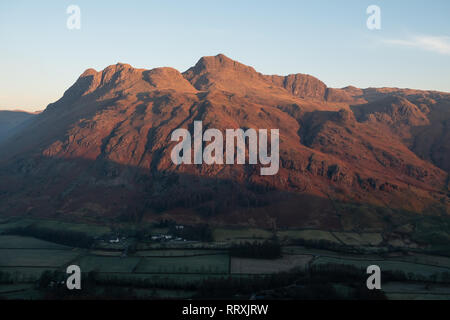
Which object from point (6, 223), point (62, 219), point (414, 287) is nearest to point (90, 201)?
point (62, 219)

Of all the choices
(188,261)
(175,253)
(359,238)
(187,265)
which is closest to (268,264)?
(187,265)

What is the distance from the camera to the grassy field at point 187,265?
8488 cm

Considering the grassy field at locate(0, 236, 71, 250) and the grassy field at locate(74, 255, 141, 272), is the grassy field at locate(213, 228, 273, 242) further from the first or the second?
the grassy field at locate(0, 236, 71, 250)

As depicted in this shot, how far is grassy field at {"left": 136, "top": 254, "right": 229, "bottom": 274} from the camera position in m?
84.9

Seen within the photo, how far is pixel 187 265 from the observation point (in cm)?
8838

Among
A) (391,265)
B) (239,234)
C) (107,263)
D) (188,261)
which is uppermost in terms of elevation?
(239,234)

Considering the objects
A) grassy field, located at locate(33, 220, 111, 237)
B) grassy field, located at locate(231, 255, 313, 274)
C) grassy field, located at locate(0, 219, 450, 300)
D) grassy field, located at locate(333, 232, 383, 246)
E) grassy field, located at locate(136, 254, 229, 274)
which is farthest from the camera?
grassy field, located at locate(33, 220, 111, 237)

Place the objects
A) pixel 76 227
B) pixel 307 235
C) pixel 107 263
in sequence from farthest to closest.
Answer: pixel 76 227 → pixel 307 235 → pixel 107 263

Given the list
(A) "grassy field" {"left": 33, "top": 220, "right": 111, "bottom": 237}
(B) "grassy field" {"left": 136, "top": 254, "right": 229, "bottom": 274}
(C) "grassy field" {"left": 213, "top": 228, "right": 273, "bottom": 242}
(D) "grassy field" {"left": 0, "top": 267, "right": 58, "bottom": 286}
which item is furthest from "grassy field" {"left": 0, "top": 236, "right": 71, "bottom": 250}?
(C) "grassy field" {"left": 213, "top": 228, "right": 273, "bottom": 242}

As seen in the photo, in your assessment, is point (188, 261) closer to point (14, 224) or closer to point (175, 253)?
point (175, 253)

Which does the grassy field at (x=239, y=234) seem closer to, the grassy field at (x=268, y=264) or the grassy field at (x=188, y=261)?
the grassy field at (x=188, y=261)

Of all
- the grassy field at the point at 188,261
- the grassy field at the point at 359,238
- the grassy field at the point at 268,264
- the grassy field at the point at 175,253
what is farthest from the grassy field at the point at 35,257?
the grassy field at the point at 359,238

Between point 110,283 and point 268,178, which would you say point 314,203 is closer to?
point 268,178
